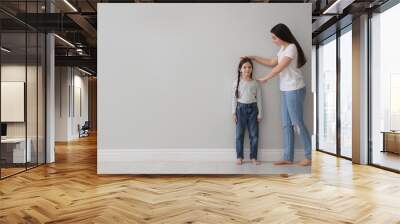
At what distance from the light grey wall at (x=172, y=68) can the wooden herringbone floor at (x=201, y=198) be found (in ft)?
2.32

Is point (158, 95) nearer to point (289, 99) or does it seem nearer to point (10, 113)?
point (289, 99)

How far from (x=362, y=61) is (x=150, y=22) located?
4.35m

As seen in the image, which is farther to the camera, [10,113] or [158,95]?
[10,113]

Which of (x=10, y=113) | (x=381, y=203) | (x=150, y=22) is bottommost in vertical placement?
(x=381, y=203)

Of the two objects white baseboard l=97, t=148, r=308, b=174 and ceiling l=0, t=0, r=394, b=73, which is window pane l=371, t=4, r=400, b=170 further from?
white baseboard l=97, t=148, r=308, b=174

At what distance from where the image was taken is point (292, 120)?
5445 mm

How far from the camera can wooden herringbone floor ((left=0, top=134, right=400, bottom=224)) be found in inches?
144

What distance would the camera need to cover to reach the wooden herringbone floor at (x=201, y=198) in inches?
144

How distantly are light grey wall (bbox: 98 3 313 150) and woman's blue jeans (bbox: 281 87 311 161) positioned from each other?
350 millimetres

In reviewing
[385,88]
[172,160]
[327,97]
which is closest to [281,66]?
[172,160]

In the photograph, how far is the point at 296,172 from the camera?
218 inches

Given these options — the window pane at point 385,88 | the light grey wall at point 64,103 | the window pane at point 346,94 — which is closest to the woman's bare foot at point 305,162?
the window pane at point 385,88

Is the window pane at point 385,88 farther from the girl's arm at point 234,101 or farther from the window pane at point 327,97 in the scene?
the girl's arm at point 234,101

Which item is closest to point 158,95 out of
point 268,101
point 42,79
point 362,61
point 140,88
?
point 140,88
